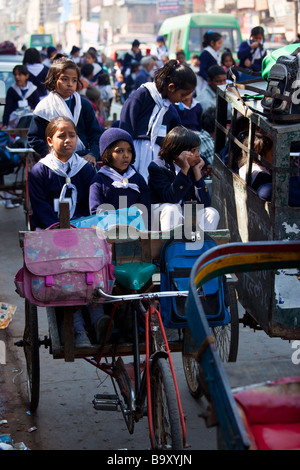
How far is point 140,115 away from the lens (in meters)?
6.36

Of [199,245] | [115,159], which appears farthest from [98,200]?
[199,245]

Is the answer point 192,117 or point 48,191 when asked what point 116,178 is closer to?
point 48,191

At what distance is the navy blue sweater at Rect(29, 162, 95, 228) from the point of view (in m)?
5.02

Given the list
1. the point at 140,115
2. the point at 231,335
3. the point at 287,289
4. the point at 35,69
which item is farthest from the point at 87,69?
the point at 287,289

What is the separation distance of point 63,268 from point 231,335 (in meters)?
1.34

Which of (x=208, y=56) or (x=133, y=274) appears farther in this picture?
(x=208, y=56)

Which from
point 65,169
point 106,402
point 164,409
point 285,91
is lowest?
point 106,402

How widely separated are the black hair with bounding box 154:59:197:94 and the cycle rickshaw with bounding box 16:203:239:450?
211 cm

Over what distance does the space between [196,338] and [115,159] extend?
2.62 meters

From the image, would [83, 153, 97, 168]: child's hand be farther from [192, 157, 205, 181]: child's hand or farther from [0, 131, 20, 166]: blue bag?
[0, 131, 20, 166]: blue bag

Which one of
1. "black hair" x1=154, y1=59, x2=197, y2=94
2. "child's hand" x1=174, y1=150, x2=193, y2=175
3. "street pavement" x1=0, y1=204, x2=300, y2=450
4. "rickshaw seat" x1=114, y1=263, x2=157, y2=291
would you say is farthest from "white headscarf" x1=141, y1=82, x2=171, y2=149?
"rickshaw seat" x1=114, y1=263, x2=157, y2=291

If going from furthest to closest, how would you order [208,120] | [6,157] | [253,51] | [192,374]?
[253,51] → [208,120] → [6,157] → [192,374]

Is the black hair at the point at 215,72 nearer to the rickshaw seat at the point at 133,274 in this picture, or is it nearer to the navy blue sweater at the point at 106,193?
the navy blue sweater at the point at 106,193

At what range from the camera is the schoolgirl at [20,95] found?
9914 mm
